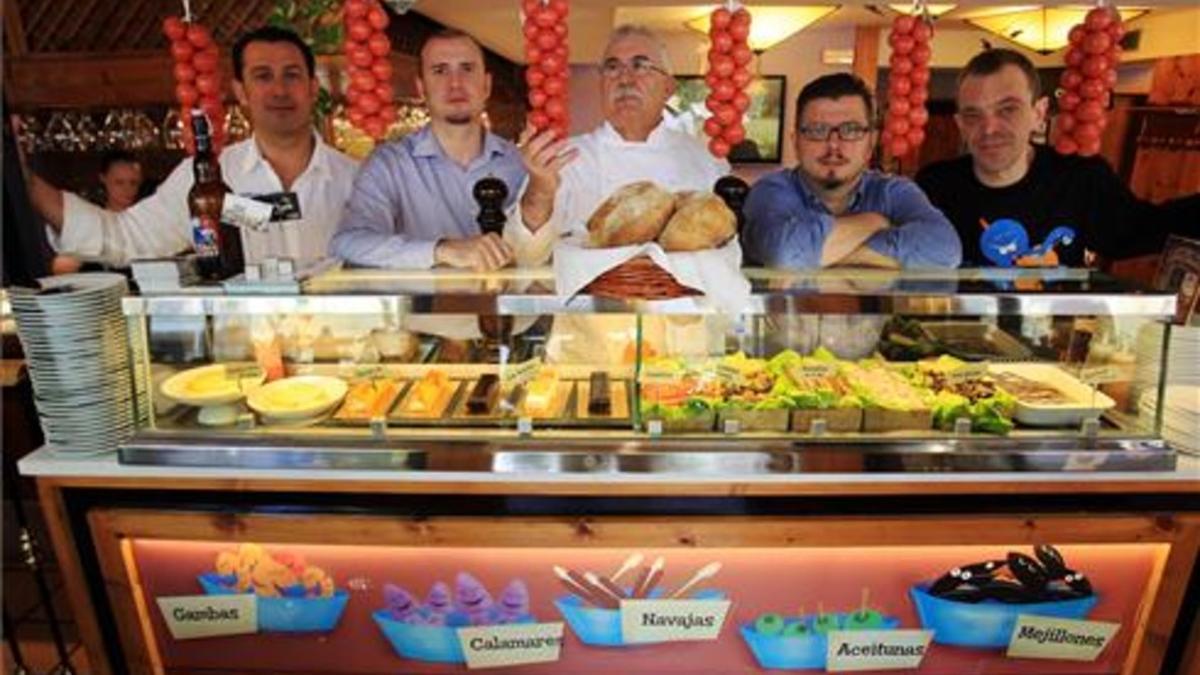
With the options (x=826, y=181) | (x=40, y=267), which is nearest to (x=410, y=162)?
(x=40, y=267)

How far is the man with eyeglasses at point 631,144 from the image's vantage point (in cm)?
317

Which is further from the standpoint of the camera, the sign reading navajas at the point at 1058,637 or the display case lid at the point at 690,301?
the sign reading navajas at the point at 1058,637

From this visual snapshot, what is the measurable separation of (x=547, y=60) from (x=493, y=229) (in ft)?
2.66

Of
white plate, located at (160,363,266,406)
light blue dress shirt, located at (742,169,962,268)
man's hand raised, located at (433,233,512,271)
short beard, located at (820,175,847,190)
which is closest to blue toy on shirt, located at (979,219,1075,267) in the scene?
light blue dress shirt, located at (742,169,962,268)

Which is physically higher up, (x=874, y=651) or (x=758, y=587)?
(x=758, y=587)

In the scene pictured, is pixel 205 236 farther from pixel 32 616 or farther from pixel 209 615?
pixel 32 616

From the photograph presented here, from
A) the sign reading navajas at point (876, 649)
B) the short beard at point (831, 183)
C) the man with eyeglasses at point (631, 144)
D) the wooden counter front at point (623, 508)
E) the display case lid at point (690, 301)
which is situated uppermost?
the man with eyeglasses at point (631, 144)

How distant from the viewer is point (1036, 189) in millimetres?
3539

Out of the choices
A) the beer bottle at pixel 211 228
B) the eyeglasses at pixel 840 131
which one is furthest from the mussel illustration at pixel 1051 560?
the beer bottle at pixel 211 228

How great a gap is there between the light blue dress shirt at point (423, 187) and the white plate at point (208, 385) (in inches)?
34.7

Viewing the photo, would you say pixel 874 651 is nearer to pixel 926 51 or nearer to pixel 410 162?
pixel 926 51

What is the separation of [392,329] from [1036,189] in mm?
2744

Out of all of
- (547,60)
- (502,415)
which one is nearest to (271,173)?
(547,60)

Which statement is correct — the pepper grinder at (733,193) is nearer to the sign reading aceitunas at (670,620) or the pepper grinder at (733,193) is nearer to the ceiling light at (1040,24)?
the sign reading aceitunas at (670,620)
